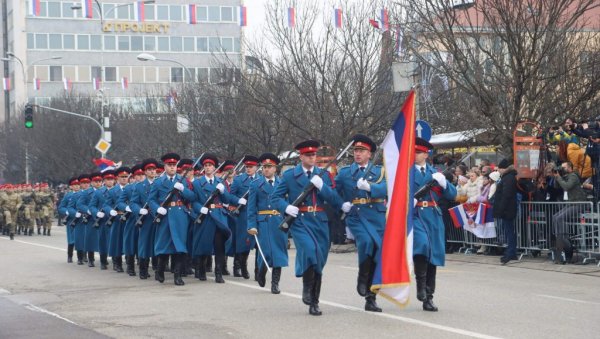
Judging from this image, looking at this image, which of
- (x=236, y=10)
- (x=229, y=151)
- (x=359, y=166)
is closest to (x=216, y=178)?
(x=359, y=166)

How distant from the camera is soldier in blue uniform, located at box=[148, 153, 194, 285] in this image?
15.5m

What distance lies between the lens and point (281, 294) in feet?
44.2

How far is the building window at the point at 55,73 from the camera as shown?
8712 centimetres

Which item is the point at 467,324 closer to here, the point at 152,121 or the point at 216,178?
the point at 216,178

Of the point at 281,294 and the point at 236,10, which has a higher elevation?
the point at 236,10

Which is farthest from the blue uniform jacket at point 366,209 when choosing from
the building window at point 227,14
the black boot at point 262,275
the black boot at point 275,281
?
the building window at point 227,14

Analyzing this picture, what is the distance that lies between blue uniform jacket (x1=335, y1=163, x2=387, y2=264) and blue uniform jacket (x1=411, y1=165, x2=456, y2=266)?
399 mm

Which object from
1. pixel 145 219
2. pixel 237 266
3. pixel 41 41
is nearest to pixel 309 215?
pixel 237 266

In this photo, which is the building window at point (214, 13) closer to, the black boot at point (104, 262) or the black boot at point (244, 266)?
the black boot at point (104, 262)

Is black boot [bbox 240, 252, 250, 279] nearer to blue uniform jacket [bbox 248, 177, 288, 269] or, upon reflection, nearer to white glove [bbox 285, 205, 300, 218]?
blue uniform jacket [bbox 248, 177, 288, 269]

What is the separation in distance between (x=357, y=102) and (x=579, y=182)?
10.7 meters

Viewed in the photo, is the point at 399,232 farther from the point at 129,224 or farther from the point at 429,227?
the point at 129,224

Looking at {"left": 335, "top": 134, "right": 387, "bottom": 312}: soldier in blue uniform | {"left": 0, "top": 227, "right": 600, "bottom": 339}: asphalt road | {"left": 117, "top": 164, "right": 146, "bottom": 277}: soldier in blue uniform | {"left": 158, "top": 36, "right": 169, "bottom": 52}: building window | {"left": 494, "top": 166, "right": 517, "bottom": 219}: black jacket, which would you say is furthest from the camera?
{"left": 158, "top": 36, "right": 169, "bottom": 52}: building window

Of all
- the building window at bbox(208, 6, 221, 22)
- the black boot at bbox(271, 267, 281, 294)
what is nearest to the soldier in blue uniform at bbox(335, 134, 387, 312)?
the black boot at bbox(271, 267, 281, 294)
